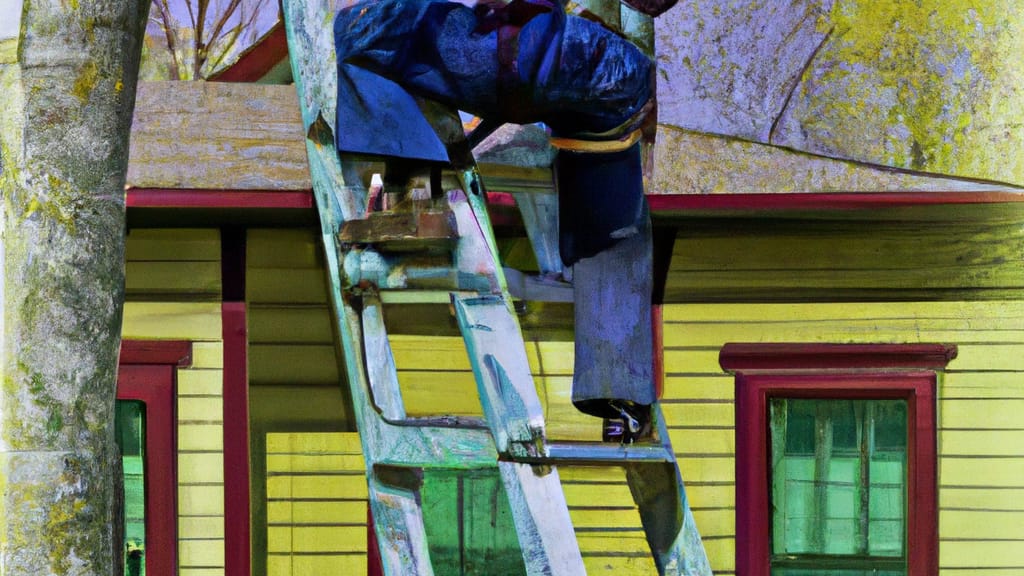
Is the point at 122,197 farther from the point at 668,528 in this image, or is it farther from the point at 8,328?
the point at 668,528

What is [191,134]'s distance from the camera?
5871mm

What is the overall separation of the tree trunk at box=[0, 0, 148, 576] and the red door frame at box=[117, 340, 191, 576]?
119 inches

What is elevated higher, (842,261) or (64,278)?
(842,261)

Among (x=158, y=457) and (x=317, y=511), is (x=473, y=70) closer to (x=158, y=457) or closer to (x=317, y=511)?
(x=317, y=511)

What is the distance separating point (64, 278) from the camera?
3.48 metres

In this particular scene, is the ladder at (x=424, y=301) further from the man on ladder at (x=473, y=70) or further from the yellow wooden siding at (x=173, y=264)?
the yellow wooden siding at (x=173, y=264)

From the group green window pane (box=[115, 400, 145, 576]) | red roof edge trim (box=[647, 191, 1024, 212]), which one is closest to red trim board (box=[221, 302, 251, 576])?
green window pane (box=[115, 400, 145, 576])

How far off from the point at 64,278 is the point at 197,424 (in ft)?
10.4

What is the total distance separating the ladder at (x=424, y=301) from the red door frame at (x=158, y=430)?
309 centimetres

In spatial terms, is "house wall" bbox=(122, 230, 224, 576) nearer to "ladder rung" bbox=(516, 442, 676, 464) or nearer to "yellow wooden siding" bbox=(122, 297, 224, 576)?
"yellow wooden siding" bbox=(122, 297, 224, 576)

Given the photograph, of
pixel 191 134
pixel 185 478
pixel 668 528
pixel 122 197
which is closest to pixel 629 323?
pixel 668 528

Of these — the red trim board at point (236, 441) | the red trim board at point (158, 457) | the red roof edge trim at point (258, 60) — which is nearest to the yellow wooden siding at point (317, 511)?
the red trim board at point (236, 441)

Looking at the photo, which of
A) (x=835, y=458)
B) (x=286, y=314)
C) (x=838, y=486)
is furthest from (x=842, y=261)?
(x=286, y=314)

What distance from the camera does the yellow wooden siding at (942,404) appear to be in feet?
21.0
